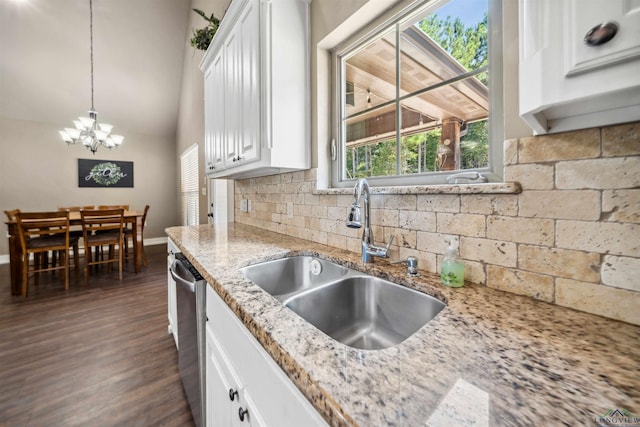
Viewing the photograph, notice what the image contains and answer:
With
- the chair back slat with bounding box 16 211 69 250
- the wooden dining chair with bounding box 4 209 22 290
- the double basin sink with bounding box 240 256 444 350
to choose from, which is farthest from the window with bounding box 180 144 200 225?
the double basin sink with bounding box 240 256 444 350

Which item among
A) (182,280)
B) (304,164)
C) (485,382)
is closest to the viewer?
(485,382)

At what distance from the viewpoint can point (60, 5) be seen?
140 inches

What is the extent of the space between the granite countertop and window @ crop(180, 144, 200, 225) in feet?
14.7

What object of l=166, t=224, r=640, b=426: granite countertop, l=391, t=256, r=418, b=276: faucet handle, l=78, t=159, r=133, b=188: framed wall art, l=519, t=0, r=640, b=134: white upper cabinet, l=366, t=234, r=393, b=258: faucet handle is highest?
l=78, t=159, r=133, b=188: framed wall art

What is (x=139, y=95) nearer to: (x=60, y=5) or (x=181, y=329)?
(x=60, y=5)

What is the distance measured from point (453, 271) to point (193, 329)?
107 centimetres

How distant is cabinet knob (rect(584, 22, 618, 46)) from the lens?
35cm

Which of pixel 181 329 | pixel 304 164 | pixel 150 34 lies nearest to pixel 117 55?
pixel 150 34

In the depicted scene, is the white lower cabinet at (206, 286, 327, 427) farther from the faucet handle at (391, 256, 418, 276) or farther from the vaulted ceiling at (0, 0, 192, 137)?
the vaulted ceiling at (0, 0, 192, 137)

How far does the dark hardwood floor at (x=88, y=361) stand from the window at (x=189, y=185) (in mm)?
2095

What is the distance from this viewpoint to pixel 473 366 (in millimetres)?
425

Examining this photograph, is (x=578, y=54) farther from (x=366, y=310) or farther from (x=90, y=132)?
(x=90, y=132)

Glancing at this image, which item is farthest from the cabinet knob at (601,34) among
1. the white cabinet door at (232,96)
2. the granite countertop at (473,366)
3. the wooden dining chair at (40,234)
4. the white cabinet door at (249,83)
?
the wooden dining chair at (40,234)

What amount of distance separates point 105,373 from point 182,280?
3.94ft
